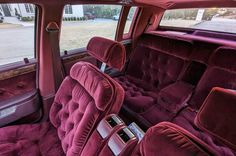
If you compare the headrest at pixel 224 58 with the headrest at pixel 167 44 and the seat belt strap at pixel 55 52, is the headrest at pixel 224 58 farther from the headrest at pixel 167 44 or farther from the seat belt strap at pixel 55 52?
the seat belt strap at pixel 55 52

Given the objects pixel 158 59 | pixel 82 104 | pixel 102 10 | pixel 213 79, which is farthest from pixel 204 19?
pixel 82 104

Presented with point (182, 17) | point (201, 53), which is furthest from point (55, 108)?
point (182, 17)

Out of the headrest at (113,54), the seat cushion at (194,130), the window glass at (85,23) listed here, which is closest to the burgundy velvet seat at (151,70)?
the seat cushion at (194,130)

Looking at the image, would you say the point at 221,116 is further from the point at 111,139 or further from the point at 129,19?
the point at 129,19

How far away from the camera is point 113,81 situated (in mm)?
1117

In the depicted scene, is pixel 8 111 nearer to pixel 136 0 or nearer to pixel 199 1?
pixel 136 0

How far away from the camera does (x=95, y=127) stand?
41.1 inches

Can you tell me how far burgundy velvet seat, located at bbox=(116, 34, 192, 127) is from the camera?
6.26 feet

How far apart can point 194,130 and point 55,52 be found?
1559 millimetres

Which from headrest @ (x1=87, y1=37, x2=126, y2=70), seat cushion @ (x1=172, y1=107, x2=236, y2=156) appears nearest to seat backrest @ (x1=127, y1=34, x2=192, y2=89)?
seat cushion @ (x1=172, y1=107, x2=236, y2=156)

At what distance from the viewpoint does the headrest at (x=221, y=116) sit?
18.3 inches

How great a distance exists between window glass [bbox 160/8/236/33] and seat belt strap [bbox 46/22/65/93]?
77.6 inches

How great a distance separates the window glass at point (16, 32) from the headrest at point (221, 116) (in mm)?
1646

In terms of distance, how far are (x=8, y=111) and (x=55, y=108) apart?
51 cm
